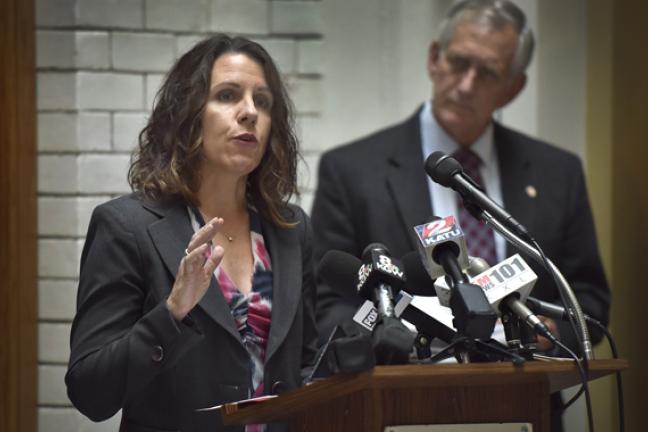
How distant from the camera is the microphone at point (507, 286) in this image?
6.01ft

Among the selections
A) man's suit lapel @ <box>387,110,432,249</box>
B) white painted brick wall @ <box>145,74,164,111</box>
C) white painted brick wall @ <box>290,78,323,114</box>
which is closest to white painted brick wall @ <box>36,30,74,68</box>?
white painted brick wall @ <box>145,74,164,111</box>

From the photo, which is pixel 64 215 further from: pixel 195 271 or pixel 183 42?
pixel 195 271

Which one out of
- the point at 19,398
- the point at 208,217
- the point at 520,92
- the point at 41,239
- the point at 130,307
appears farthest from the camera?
the point at 520,92

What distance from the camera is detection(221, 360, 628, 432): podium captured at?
1678mm

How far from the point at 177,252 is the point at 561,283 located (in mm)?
873

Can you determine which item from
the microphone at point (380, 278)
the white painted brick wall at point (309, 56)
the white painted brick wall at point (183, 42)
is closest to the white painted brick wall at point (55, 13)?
the white painted brick wall at point (183, 42)

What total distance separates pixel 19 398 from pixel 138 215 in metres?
1.10

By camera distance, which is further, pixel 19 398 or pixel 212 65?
pixel 19 398

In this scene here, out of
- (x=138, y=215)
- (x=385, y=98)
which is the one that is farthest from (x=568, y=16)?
(x=138, y=215)

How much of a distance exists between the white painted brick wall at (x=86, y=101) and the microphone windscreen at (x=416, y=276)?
1.39m

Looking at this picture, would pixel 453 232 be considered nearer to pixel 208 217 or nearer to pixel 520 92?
pixel 208 217

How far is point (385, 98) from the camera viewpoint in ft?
13.5

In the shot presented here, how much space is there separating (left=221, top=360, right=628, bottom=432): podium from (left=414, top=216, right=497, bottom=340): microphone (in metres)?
0.07

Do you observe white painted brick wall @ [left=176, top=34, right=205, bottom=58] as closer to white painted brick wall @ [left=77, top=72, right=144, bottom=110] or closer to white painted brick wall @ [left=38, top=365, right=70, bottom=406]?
white painted brick wall @ [left=77, top=72, right=144, bottom=110]
